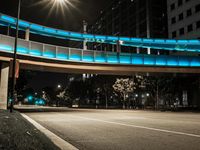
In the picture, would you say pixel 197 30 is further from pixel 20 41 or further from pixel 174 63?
pixel 20 41

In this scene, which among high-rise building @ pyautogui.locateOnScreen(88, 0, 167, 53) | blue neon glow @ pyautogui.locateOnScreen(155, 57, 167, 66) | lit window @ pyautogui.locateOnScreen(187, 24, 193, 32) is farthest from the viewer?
high-rise building @ pyautogui.locateOnScreen(88, 0, 167, 53)

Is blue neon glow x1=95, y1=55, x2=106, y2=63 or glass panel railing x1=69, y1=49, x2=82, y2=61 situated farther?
blue neon glow x1=95, y1=55, x2=106, y2=63

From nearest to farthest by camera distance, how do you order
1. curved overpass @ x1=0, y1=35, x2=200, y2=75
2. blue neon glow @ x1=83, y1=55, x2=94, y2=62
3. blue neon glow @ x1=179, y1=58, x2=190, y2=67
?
curved overpass @ x1=0, y1=35, x2=200, y2=75 < blue neon glow @ x1=83, y1=55, x2=94, y2=62 < blue neon glow @ x1=179, y1=58, x2=190, y2=67

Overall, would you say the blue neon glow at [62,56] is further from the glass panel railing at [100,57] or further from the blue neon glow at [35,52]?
the glass panel railing at [100,57]

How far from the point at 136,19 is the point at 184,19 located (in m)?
35.0

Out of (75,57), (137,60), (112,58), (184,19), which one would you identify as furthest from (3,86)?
(184,19)

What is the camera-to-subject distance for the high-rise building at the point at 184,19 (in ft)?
213

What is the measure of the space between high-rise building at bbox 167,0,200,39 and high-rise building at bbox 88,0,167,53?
1571 cm

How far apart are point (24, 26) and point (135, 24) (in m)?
72.3

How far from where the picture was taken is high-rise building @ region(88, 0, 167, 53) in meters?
92.3

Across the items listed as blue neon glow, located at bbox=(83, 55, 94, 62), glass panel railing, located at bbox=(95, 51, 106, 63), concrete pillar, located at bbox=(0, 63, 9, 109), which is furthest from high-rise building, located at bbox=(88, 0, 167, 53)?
concrete pillar, located at bbox=(0, 63, 9, 109)

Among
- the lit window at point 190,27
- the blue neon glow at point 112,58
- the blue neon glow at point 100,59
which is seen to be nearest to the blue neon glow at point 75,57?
the blue neon glow at point 100,59

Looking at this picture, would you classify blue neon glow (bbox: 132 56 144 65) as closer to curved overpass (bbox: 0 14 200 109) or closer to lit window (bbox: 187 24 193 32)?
curved overpass (bbox: 0 14 200 109)

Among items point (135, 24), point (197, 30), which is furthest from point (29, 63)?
point (135, 24)
